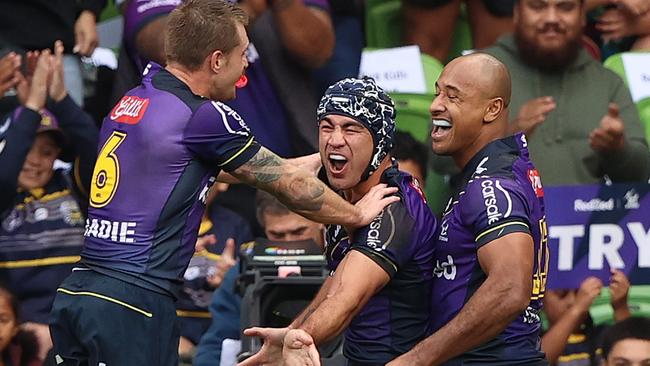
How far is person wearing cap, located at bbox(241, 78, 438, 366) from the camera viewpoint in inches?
212

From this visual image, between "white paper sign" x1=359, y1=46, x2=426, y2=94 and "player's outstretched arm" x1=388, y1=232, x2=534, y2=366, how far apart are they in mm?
3420

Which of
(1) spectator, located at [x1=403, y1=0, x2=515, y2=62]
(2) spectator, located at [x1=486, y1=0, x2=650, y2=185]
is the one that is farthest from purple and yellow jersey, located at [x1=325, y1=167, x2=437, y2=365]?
(1) spectator, located at [x1=403, y1=0, x2=515, y2=62]

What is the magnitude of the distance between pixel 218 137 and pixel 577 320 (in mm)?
2525

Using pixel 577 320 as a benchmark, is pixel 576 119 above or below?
above

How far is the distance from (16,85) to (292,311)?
2.26 metres

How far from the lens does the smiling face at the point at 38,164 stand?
807cm

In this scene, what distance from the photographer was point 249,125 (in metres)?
8.27

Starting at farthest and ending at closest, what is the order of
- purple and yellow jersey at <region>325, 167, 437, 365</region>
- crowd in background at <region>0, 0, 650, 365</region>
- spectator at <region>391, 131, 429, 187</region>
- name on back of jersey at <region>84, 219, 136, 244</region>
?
spectator at <region>391, 131, 429, 187</region> < crowd in background at <region>0, 0, 650, 365</region> < name on back of jersey at <region>84, 219, 136, 244</region> < purple and yellow jersey at <region>325, 167, 437, 365</region>

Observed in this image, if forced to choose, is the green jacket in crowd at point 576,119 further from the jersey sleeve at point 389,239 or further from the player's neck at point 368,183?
the jersey sleeve at point 389,239

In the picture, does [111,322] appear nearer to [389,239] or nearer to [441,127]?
[389,239]

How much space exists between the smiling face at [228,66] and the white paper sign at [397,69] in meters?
2.89

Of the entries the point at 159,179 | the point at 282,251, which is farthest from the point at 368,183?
the point at 282,251

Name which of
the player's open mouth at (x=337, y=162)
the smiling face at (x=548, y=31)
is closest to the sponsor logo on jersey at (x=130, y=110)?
the player's open mouth at (x=337, y=162)

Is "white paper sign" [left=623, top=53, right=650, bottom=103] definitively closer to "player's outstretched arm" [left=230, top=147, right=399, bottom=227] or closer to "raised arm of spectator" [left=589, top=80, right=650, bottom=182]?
"raised arm of spectator" [left=589, top=80, right=650, bottom=182]
